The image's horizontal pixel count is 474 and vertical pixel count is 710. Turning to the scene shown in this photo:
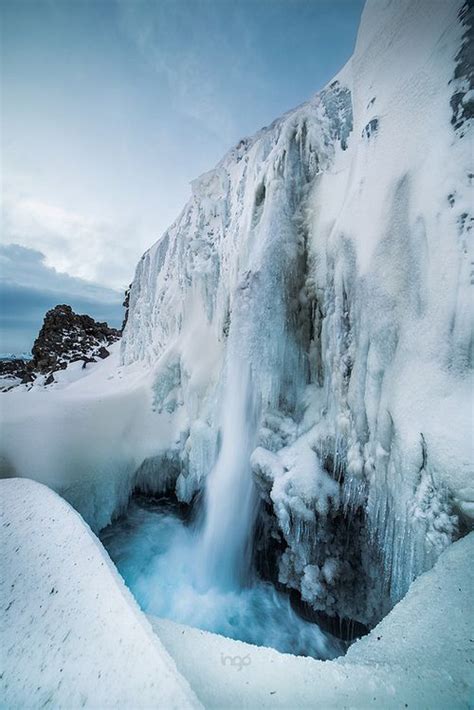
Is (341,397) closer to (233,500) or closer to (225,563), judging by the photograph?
(233,500)

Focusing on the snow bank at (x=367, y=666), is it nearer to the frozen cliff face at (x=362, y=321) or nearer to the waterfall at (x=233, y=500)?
the frozen cliff face at (x=362, y=321)

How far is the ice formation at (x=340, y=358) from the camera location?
329cm

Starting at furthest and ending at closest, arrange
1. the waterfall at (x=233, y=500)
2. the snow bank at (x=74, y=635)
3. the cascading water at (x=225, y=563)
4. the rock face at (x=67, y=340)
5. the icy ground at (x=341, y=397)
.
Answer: the rock face at (x=67, y=340) → the waterfall at (x=233, y=500) → the cascading water at (x=225, y=563) → the icy ground at (x=341, y=397) → the snow bank at (x=74, y=635)

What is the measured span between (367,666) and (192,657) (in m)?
1.13

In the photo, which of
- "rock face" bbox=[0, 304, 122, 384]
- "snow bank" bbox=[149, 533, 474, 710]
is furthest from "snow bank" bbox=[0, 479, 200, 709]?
"rock face" bbox=[0, 304, 122, 384]

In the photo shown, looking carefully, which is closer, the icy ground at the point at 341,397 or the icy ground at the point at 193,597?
the icy ground at the point at 341,397

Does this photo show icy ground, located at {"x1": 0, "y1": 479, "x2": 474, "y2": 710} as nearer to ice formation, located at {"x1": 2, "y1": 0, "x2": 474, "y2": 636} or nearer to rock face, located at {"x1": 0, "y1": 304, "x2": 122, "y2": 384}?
ice formation, located at {"x1": 2, "y1": 0, "x2": 474, "y2": 636}

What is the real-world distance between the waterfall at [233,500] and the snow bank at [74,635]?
11.6 ft

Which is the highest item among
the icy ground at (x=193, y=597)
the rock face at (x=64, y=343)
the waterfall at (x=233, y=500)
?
the rock face at (x=64, y=343)

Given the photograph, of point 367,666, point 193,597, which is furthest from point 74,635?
point 193,597

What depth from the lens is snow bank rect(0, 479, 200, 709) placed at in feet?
5.19

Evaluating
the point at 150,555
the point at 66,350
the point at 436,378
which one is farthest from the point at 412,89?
the point at 66,350

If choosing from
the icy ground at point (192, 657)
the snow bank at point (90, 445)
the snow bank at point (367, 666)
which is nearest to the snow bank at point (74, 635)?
the icy ground at point (192, 657)

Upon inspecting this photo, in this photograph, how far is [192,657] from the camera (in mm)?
1975
